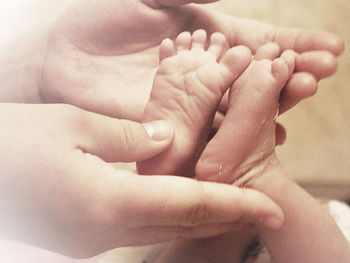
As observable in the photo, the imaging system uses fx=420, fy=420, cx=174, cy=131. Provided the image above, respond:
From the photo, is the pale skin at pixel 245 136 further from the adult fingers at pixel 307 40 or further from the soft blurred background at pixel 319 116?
the soft blurred background at pixel 319 116

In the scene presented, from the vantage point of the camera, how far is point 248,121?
22.0 inches

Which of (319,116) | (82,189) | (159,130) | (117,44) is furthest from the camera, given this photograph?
(319,116)

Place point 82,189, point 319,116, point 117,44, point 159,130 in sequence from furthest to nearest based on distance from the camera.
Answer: point 319,116, point 117,44, point 159,130, point 82,189

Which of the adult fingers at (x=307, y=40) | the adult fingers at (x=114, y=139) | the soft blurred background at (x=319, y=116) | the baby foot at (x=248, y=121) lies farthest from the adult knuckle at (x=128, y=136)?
the soft blurred background at (x=319, y=116)

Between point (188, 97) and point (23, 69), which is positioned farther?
point (23, 69)

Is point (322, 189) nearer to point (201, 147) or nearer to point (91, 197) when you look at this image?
point (201, 147)

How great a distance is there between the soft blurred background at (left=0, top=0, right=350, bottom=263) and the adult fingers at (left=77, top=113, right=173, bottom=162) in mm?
484

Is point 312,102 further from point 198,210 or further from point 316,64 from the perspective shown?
point 198,210

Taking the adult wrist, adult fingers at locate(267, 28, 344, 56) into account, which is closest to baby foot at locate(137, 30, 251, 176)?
adult fingers at locate(267, 28, 344, 56)

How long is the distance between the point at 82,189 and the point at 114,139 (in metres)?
0.07

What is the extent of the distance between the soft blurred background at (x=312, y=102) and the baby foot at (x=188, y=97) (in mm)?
426

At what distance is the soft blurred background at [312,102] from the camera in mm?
976

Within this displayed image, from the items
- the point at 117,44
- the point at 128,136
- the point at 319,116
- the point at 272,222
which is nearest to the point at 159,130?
the point at 128,136

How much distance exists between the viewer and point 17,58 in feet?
3.03
